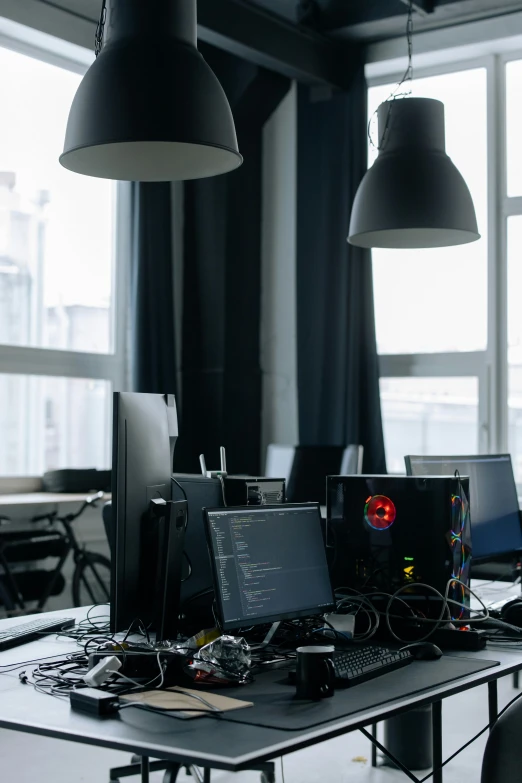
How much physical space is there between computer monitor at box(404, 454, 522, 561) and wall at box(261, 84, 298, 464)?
2825mm

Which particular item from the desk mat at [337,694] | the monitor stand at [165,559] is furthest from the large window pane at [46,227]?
the desk mat at [337,694]

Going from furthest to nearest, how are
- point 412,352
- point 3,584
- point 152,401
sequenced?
point 412,352
point 3,584
point 152,401

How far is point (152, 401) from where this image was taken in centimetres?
251

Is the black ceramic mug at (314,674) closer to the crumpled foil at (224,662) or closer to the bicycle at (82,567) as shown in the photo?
the crumpled foil at (224,662)

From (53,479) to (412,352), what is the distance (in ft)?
7.61

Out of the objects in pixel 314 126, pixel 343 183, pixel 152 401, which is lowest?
pixel 152 401

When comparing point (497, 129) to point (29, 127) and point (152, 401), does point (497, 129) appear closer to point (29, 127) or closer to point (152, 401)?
point (29, 127)

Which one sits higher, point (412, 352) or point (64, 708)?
point (412, 352)

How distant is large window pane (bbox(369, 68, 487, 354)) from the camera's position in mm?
5770

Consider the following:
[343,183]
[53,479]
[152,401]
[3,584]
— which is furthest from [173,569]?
[343,183]

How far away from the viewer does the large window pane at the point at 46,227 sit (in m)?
5.20

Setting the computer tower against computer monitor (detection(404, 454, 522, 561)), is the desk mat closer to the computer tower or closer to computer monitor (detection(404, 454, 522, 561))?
the computer tower

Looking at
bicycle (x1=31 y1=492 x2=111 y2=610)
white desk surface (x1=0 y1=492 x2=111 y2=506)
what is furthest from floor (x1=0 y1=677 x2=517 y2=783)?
white desk surface (x1=0 y1=492 x2=111 y2=506)

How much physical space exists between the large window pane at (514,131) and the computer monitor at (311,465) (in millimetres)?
1941
